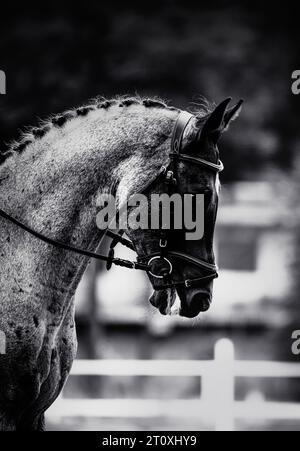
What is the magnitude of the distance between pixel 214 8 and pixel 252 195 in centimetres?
722

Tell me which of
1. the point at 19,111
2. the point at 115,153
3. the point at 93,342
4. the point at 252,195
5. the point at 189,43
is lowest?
the point at 115,153

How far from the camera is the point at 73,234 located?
10.9 feet

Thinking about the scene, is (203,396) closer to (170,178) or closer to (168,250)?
(168,250)

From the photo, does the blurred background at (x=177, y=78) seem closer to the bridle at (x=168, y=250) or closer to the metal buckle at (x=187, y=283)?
the bridle at (x=168, y=250)

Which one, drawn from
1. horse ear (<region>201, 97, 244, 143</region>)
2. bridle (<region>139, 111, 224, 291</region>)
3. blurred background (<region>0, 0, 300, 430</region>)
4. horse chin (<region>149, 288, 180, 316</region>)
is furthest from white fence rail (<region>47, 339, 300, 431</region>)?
horse ear (<region>201, 97, 244, 143</region>)

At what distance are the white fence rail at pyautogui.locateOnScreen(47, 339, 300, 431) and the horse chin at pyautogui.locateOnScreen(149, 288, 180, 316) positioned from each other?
14.3 feet

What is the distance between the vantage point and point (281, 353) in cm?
1089

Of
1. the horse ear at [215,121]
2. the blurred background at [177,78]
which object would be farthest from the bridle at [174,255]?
the blurred background at [177,78]

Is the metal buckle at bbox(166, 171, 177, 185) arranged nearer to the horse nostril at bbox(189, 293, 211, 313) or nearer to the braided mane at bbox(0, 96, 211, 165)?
the braided mane at bbox(0, 96, 211, 165)

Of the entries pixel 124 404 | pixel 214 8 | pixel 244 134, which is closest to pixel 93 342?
pixel 124 404

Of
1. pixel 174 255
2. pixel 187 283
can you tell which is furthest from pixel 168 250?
pixel 187 283

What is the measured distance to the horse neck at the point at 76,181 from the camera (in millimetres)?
3283

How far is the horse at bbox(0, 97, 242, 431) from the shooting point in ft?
10.5

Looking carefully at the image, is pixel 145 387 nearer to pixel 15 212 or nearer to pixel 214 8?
pixel 214 8
